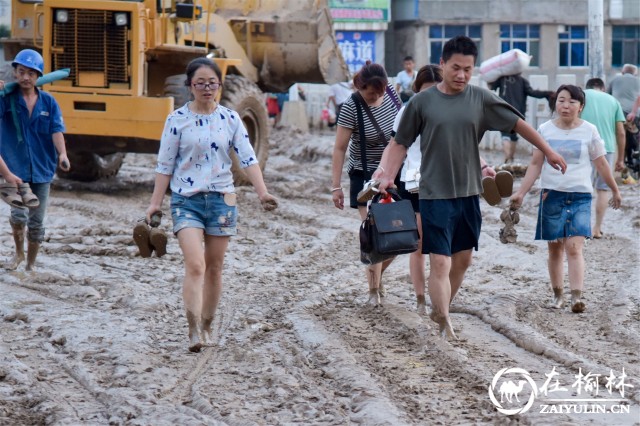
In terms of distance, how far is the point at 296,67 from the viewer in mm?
18188

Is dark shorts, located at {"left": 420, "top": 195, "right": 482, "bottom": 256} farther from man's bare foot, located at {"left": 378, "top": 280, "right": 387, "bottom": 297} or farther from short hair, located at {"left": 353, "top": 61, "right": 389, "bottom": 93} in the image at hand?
man's bare foot, located at {"left": 378, "top": 280, "right": 387, "bottom": 297}

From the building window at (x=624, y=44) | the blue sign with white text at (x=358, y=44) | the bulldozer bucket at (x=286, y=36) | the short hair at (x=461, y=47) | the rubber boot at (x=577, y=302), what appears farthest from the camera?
the building window at (x=624, y=44)

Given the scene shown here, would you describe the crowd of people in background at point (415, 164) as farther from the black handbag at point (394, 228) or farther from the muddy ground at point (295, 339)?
the muddy ground at point (295, 339)

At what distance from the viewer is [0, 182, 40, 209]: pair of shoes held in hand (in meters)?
9.34

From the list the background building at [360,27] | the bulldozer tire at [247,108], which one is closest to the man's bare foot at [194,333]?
the bulldozer tire at [247,108]

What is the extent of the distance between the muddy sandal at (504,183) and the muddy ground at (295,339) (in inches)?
35.8

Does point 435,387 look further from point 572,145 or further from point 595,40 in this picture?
point 595,40

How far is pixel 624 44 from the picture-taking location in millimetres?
45125

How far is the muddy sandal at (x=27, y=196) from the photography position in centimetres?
937

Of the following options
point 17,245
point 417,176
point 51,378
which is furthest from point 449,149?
point 17,245

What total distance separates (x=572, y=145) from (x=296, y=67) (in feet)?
32.1

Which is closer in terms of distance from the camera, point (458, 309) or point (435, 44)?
point (458, 309)

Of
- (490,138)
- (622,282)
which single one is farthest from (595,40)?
(622,282)

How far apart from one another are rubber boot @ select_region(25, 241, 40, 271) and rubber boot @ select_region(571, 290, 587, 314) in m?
4.42
